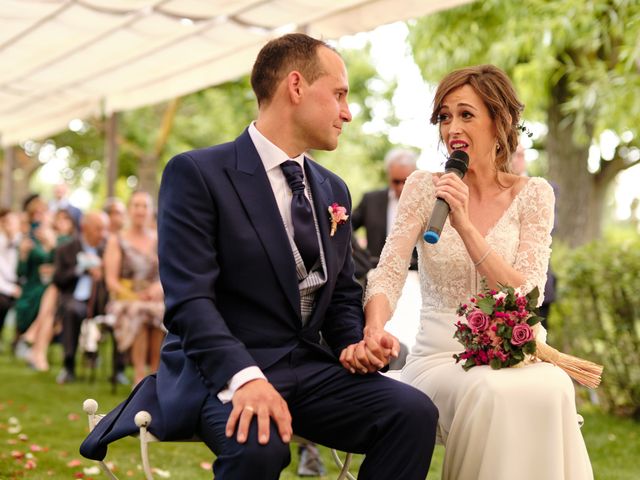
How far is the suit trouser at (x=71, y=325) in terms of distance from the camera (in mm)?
10383

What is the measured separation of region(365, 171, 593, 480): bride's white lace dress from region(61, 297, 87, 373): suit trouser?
7222mm

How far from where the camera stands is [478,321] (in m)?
3.34

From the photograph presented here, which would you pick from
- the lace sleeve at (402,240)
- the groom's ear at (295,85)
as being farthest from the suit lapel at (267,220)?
the lace sleeve at (402,240)

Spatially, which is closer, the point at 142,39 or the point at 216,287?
the point at 216,287

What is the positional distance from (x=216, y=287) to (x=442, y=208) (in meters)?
0.87

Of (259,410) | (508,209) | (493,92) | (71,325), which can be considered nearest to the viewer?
(259,410)

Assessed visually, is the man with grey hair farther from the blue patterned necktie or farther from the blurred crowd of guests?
the blue patterned necktie

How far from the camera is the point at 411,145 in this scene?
32.7 meters

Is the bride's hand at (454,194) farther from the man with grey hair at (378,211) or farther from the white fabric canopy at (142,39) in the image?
the man with grey hair at (378,211)

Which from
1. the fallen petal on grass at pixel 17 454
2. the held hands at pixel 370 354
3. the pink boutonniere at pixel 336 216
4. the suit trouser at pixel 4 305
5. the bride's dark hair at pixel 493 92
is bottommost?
the fallen petal on grass at pixel 17 454

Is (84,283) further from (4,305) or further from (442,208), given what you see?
(442,208)

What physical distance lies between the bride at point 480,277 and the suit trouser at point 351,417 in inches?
9.3

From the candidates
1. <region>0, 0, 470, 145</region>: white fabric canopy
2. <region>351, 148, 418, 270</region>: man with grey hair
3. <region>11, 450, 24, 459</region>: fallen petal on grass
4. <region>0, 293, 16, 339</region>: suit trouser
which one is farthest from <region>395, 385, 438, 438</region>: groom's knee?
<region>0, 293, 16, 339</region>: suit trouser

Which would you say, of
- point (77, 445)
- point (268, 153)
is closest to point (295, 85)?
point (268, 153)
